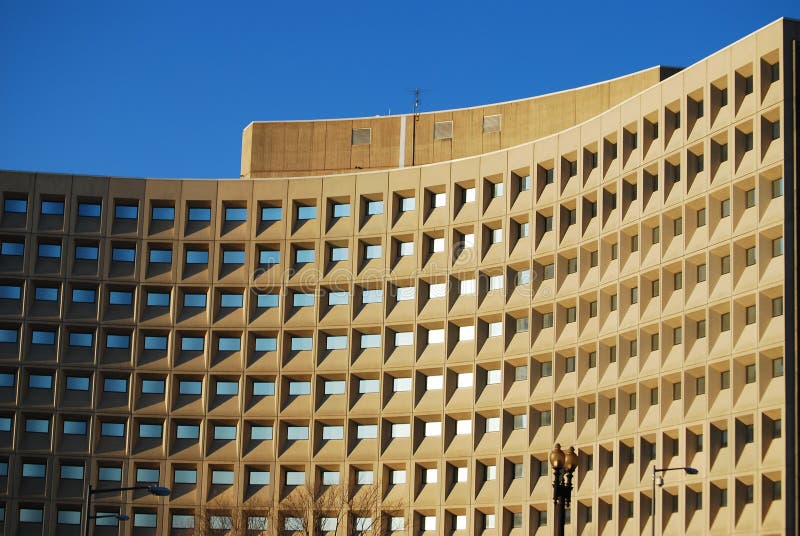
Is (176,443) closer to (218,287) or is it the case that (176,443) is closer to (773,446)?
(218,287)

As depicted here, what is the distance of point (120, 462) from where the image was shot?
98.8 m

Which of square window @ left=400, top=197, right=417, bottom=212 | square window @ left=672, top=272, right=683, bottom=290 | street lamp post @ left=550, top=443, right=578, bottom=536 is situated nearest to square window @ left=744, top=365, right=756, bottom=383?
square window @ left=672, top=272, right=683, bottom=290

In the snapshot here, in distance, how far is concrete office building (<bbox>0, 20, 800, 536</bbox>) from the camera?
8100cm

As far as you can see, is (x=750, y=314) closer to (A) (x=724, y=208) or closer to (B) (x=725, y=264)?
(B) (x=725, y=264)

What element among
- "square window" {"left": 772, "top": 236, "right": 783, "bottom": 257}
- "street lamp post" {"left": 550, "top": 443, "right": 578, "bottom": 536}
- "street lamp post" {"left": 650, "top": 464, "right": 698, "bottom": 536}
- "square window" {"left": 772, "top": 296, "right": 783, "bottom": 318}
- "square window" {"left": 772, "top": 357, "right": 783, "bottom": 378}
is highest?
"square window" {"left": 772, "top": 236, "right": 783, "bottom": 257}

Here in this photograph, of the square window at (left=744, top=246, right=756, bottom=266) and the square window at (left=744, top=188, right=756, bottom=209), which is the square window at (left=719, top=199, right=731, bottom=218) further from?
the square window at (left=744, top=246, right=756, bottom=266)

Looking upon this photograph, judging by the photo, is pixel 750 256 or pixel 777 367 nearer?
pixel 777 367

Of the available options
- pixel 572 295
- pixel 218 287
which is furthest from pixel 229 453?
pixel 572 295

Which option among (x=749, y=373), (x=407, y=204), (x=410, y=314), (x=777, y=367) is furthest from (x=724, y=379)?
(x=407, y=204)

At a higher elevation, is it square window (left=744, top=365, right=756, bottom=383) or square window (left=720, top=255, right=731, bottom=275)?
square window (left=720, top=255, right=731, bottom=275)

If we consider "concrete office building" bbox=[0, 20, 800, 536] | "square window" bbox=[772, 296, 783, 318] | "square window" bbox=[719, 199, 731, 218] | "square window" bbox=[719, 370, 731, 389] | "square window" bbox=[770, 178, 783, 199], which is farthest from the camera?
"concrete office building" bbox=[0, 20, 800, 536]

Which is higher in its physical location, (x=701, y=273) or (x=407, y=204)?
(x=407, y=204)

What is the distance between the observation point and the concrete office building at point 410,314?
266ft

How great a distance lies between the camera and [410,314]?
96.5 m
